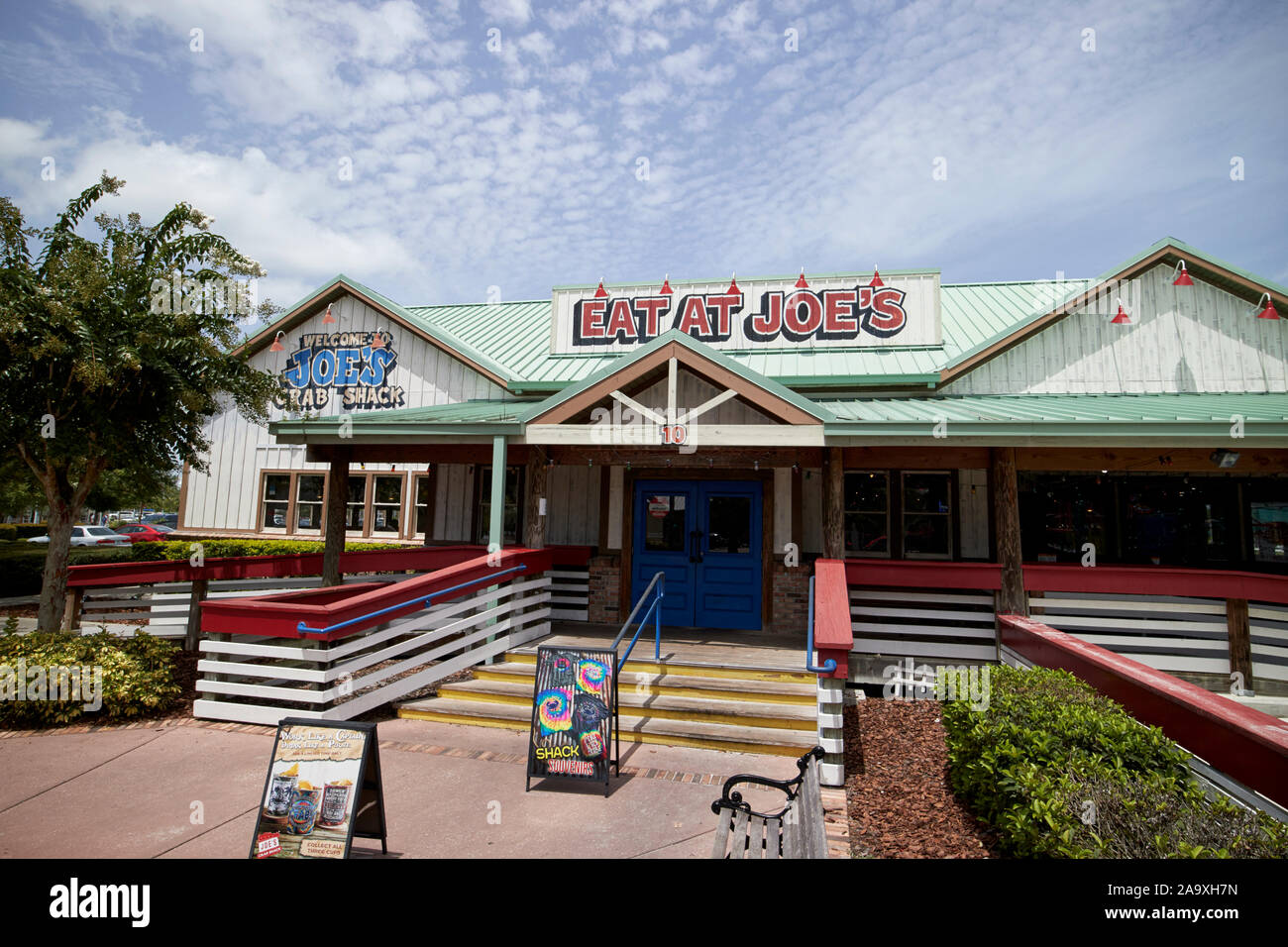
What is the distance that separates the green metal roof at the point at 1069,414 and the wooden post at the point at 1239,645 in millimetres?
2301

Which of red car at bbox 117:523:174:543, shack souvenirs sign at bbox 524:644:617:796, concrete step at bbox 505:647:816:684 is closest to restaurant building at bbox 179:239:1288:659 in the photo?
concrete step at bbox 505:647:816:684

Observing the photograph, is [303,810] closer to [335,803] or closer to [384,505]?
[335,803]

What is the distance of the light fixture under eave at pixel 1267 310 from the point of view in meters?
11.2

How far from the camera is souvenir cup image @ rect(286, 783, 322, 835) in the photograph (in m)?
4.33

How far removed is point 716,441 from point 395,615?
4380 mm

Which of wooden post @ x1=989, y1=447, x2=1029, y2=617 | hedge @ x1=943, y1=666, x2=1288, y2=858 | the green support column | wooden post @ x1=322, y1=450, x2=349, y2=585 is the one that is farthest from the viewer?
wooden post @ x1=322, y1=450, x2=349, y2=585

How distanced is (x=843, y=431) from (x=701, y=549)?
11.8 feet

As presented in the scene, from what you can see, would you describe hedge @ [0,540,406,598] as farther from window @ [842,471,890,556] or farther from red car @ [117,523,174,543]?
window @ [842,471,890,556]

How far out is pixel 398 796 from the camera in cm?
574

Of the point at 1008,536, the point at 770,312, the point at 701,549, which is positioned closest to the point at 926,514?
the point at 1008,536

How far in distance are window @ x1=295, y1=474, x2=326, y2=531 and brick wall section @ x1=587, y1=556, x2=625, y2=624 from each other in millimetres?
9663

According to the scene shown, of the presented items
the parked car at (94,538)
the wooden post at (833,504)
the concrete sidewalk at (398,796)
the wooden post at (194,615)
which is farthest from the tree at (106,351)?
the parked car at (94,538)
